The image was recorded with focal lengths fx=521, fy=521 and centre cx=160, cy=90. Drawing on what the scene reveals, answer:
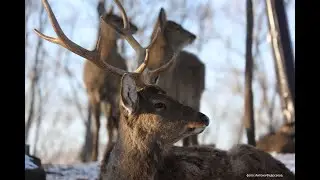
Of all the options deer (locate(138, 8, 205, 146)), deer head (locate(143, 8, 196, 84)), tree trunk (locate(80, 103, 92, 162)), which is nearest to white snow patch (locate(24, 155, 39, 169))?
deer (locate(138, 8, 205, 146))

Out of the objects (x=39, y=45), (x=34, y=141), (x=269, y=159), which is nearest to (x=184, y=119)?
(x=269, y=159)

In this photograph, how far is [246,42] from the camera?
6.04 m

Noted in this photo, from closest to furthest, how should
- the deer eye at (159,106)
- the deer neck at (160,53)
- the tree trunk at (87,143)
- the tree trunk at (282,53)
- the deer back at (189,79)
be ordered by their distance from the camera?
the deer eye at (159,106) < the tree trunk at (282,53) < the deer neck at (160,53) < the deer back at (189,79) < the tree trunk at (87,143)

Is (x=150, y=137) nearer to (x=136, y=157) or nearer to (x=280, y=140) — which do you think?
(x=136, y=157)

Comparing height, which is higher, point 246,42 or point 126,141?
point 246,42

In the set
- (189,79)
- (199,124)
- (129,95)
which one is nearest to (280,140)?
(189,79)

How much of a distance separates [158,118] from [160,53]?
3.19 m

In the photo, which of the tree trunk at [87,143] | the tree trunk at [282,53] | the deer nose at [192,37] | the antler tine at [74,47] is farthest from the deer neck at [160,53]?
the antler tine at [74,47]

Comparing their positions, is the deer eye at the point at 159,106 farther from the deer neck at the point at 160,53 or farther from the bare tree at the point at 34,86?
the bare tree at the point at 34,86

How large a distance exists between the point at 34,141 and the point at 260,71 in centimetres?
300

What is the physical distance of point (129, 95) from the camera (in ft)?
10.7

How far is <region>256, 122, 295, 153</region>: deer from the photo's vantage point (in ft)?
19.4

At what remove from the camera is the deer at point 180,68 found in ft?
21.3

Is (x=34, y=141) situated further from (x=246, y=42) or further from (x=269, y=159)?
(x=269, y=159)
